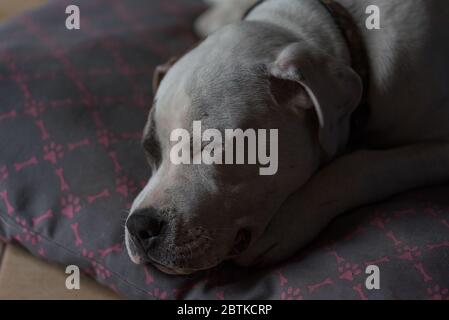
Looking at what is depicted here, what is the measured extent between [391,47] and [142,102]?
71 cm

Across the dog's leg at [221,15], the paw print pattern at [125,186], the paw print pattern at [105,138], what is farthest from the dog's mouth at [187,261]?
the dog's leg at [221,15]

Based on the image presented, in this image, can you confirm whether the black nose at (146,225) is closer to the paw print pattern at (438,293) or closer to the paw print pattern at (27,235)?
the paw print pattern at (27,235)

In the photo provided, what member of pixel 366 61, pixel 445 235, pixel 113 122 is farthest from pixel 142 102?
pixel 445 235

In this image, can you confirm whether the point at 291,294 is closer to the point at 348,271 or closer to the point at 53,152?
the point at 348,271

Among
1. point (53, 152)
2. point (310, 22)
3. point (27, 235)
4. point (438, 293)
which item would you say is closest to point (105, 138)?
point (53, 152)

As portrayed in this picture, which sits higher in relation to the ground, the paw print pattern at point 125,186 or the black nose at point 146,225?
the black nose at point 146,225

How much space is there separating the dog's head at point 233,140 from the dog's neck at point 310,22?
10cm

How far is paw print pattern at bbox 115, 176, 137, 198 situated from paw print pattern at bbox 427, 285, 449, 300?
0.72 meters

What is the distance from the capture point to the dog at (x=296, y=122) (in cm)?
137

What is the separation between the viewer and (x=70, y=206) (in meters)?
1.61

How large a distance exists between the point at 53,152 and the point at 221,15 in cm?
86

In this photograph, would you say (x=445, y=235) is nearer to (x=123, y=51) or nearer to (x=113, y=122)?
(x=113, y=122)

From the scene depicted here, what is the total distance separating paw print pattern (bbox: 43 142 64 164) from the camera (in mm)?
1687

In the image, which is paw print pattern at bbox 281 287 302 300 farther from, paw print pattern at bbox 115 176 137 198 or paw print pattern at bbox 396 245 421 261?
paw print pattern at bbox 115 176 137 198
